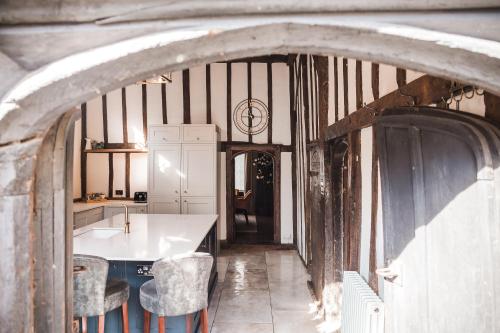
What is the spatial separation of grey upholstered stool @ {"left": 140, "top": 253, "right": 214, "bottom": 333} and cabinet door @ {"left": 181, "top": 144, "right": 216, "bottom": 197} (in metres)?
4.01

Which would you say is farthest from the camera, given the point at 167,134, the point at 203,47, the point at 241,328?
the point at 167,134

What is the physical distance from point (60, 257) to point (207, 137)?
5.56m

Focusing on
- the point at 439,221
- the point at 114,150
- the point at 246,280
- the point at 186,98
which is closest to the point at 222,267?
the point at 246,280

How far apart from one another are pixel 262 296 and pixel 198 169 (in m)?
2.82

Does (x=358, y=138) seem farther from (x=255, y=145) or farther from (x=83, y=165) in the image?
(x=83, y=165)

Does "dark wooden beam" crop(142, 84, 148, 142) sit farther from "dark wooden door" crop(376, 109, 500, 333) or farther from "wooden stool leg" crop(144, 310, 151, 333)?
"dark wooden door" crop(376, 109, 500, 333)

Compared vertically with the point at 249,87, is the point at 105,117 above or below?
below

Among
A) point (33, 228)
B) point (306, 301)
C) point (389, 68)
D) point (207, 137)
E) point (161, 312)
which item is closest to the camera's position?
point (33, 228)

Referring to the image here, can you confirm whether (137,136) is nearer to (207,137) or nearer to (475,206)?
(207,137)

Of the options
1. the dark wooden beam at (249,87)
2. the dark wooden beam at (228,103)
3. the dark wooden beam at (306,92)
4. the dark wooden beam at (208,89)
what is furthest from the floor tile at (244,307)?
the dark wooden beam at (208,89)

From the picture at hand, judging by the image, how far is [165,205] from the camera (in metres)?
6.81

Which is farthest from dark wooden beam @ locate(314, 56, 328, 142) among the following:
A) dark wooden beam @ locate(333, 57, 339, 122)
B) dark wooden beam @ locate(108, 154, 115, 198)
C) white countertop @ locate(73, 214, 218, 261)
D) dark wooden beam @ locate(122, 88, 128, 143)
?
dark wooden beam @ locate(108, 154, 115, 198)

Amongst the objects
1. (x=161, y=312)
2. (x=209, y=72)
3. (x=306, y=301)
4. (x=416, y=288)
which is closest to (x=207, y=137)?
(x=209, y=72)

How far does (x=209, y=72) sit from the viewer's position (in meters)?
7.60
